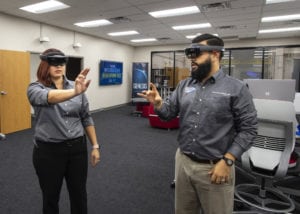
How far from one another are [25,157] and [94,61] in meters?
4.97

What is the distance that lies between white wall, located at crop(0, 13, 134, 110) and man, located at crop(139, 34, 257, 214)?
5.21 metres

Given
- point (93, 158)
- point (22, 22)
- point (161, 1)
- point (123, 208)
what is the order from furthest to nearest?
1. point (22, 22)
2. point (161, 1)
3. point (123, 208)
4. point (93, 158)

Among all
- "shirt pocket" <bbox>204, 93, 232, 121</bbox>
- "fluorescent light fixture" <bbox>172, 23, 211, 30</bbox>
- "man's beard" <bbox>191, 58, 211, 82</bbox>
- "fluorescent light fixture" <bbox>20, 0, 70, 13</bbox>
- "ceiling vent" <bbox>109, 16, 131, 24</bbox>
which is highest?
"fluorescent light fixture" <bbox>172, 23, 211, 30</bbox>

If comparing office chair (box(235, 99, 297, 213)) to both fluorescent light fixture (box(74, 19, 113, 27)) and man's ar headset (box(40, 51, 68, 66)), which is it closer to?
man's ar headset (box(40, 51, 68, 66))

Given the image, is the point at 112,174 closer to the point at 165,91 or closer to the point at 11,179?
Result: the point at 11,179

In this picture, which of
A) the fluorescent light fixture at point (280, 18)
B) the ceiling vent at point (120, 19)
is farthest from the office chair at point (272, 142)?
the fluorescent light fixture at point (280, 18)

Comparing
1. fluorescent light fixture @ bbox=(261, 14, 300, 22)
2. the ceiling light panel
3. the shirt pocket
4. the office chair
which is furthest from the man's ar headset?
the ceiling light panel

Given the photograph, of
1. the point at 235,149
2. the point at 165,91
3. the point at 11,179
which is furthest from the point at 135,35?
the point at 235,149

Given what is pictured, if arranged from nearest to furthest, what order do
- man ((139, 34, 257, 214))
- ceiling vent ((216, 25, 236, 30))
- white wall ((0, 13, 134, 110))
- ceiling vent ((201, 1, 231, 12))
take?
man ((139, 34, 257, 214)) → ceiling vent ((201, 1, 231, 12)) → white wall ((0, 13, 134, 110)) → ceiling vent ((216, 25, 236, 30))

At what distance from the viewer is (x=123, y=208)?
2236mm

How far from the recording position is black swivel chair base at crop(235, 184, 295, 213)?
210cm

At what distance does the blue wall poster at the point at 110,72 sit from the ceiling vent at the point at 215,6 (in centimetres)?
448

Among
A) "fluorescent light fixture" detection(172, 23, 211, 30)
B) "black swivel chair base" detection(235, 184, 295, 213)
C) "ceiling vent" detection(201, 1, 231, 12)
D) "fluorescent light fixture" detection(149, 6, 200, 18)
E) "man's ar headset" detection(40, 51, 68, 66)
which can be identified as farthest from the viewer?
"fluorescent light fixture" detection(172, 23, 211, 30)

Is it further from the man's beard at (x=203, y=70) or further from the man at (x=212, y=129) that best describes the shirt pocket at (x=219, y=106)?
the man's beard at (x=203, y=70)
